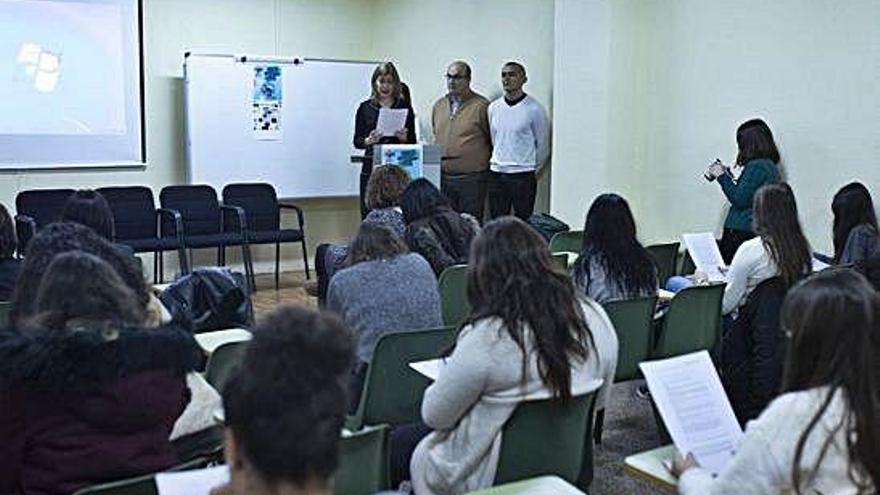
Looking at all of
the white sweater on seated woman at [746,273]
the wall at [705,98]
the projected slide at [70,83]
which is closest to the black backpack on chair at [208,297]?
the white sweater on seated woman at [746,273]

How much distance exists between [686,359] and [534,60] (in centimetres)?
541

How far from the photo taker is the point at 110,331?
6.63 feet

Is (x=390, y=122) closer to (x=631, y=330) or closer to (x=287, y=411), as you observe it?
(x=631, y=330)

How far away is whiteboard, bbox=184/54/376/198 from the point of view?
752 cm

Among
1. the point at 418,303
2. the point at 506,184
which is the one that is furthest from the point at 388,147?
the point at 418,303

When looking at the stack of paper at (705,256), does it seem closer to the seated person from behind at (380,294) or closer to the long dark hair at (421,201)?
the long dark hair at (421,201)

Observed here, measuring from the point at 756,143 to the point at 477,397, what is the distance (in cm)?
377

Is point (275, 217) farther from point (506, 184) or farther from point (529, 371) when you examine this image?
point (529, 371)

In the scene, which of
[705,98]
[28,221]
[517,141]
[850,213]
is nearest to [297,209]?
[517,141]

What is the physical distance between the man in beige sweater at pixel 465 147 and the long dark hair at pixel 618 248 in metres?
3.52

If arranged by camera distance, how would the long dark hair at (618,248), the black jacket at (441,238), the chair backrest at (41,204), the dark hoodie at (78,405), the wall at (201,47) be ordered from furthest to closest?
the wall at (201,47), the chair backrest at (41,204), the black jacket at (441,238), the long dark hair at (618,248), the dark hoodie at (78,405)

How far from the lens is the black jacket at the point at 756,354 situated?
3.10m

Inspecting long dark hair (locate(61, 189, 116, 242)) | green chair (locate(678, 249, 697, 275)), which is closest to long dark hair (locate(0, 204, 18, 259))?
long dark hair (locate(61, 189, 116, 242))

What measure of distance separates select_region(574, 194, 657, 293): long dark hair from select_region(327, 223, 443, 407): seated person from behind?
89 centimetres
